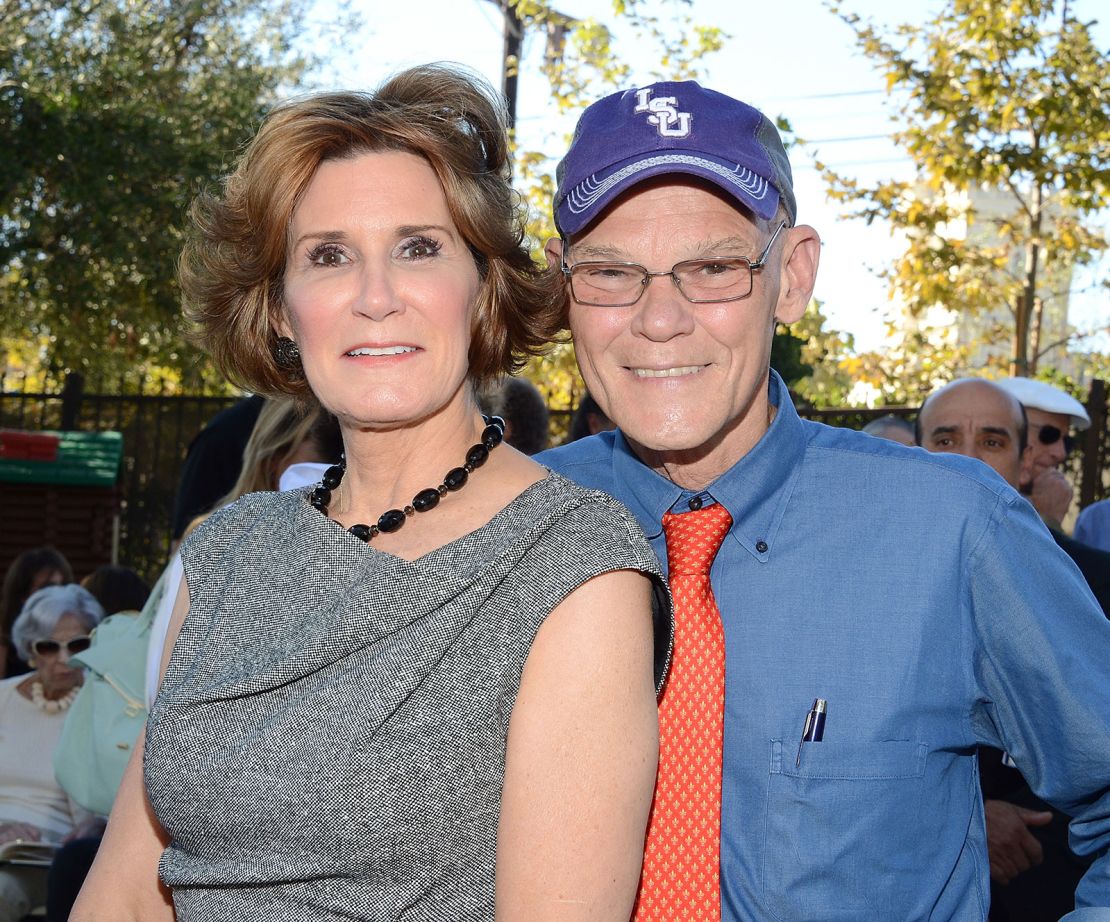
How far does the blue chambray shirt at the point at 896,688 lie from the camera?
1.99 meters

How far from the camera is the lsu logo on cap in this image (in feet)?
7.30

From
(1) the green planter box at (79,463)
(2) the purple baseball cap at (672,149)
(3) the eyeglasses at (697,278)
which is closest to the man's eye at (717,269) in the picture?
(3) the eyeglasses at (697,278)

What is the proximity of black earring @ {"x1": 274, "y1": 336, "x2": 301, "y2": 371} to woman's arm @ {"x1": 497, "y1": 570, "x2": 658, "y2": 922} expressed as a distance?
988mm

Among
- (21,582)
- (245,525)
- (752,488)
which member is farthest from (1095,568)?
(21,582)

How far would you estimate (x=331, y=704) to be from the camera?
1907 mm

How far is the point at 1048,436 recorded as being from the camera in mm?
6844

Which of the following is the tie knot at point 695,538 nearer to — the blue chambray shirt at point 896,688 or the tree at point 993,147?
the blue chambray shirt at point 896,688

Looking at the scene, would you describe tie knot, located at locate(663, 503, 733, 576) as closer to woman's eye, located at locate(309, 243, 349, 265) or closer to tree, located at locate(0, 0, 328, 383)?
woman's eye, located at locate(309, 243, 349, 265)

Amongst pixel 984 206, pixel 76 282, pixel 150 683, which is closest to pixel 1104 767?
pixel 150 683

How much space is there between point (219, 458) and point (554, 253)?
111 inches

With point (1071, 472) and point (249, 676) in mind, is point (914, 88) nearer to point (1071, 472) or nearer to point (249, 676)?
point (1071, 472)

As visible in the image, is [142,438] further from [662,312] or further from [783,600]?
[783,600]

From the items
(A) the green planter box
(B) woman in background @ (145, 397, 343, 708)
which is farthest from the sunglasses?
(A) the green planter box

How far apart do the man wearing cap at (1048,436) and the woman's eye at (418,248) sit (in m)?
5.07
